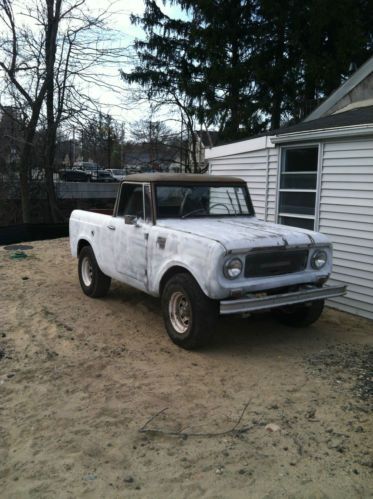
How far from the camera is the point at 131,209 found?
624cm

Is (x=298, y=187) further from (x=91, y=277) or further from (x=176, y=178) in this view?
(x=91, y=277)

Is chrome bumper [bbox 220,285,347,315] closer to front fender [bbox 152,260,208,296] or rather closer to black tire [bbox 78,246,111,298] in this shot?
front fender [bbox 152,260,208,296]

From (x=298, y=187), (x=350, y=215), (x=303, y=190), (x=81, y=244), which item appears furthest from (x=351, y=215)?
(x=81, y=244)

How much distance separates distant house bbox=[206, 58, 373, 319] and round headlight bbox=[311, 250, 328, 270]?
1.48 meters

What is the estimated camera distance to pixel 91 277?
7.21 m

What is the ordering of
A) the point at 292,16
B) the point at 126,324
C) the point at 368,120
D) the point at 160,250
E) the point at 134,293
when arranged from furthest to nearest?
the point at 292,16
the point at 134,293
the point at 368,120
the point at 126,324
the point at 160,250

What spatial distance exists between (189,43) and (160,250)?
17804mm

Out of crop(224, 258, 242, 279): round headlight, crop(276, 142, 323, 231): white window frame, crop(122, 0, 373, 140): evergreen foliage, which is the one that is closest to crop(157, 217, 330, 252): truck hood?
crop(224, 258, 242, 279): round headlight

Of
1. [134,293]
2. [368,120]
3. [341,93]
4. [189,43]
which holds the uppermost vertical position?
[189,43]

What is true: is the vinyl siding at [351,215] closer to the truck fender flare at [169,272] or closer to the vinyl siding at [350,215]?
the vinyl siding at [350,215]

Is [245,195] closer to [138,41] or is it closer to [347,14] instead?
[347,14]

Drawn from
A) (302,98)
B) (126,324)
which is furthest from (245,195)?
(302,98)

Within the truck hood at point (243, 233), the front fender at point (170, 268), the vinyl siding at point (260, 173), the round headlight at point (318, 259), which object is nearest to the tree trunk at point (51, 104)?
the vinyl siding at point (260, 173)

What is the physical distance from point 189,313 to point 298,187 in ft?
A: 12.7
